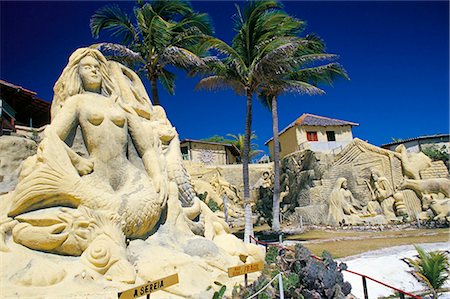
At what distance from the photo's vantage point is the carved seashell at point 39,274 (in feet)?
11.4

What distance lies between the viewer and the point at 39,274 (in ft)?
11.7

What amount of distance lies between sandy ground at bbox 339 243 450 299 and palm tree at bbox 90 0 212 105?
817 cm

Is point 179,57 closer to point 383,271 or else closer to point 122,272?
point 383,271

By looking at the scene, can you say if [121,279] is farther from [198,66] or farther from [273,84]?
[273,84]

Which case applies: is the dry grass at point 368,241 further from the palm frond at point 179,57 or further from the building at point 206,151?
the building at point 206,151

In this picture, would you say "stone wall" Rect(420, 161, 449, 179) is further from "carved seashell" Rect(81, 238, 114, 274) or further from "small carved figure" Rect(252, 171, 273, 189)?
"carved seashell" Rect(81, 238, 114, 274)

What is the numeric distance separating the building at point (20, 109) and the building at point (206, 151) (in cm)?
1288

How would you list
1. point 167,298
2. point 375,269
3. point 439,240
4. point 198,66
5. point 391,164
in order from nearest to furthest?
point 167,298
point 375,269
point 439,240
point 198,66
point 391,164

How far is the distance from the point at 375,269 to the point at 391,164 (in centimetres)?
1124

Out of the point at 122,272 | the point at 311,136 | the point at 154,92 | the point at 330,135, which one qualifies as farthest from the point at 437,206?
the point at 122,272

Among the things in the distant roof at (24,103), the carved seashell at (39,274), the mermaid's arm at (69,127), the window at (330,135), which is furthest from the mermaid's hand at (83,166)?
the window at (330,135)

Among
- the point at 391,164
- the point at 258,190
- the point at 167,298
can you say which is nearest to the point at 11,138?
the point at 167,298

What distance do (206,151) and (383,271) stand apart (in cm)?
2517

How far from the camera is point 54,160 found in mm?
4340
